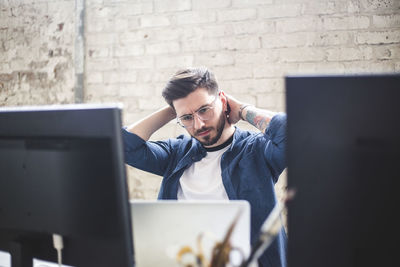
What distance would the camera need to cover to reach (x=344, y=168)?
0.48 metres

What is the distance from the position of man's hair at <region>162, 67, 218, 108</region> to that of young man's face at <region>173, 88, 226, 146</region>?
0.07ft

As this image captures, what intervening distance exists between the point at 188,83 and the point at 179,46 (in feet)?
2.35

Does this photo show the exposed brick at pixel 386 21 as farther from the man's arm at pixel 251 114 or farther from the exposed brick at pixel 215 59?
the man's arm at pixel 251 114

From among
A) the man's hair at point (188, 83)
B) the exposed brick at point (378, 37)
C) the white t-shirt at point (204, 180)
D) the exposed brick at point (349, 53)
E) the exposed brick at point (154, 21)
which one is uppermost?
the exposed brick at point (154, 21)

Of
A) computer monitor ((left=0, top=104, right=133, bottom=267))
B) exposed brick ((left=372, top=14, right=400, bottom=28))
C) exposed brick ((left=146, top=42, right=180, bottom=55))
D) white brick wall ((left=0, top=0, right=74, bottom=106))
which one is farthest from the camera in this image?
white brick wall ((left=0, top=0, right=74, bottom=106))

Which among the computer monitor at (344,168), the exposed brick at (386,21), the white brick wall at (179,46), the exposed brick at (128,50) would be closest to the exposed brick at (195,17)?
the white brick wall at (179,46)

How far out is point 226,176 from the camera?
1.33 meters

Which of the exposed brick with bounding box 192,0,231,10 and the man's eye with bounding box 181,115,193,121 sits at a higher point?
the exposed brick with bounding box 192,0,231,10

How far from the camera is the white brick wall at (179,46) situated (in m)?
1.86

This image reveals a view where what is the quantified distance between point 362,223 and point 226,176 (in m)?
0.86

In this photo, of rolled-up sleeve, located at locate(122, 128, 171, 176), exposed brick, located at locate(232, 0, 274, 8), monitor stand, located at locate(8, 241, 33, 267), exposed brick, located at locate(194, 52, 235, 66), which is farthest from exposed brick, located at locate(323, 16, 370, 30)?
monitor stand, located at locate(8, 241, 33, 267)

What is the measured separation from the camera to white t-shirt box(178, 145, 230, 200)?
53.2 inches

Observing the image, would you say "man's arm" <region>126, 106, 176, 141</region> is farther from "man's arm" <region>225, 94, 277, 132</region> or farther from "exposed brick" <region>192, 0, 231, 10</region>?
"exposed brick" <region>192, 0, 231, 10</region>

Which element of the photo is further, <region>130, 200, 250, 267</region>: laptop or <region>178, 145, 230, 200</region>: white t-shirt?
<region>178, 145, 230, 200</region>: white t-shirt
